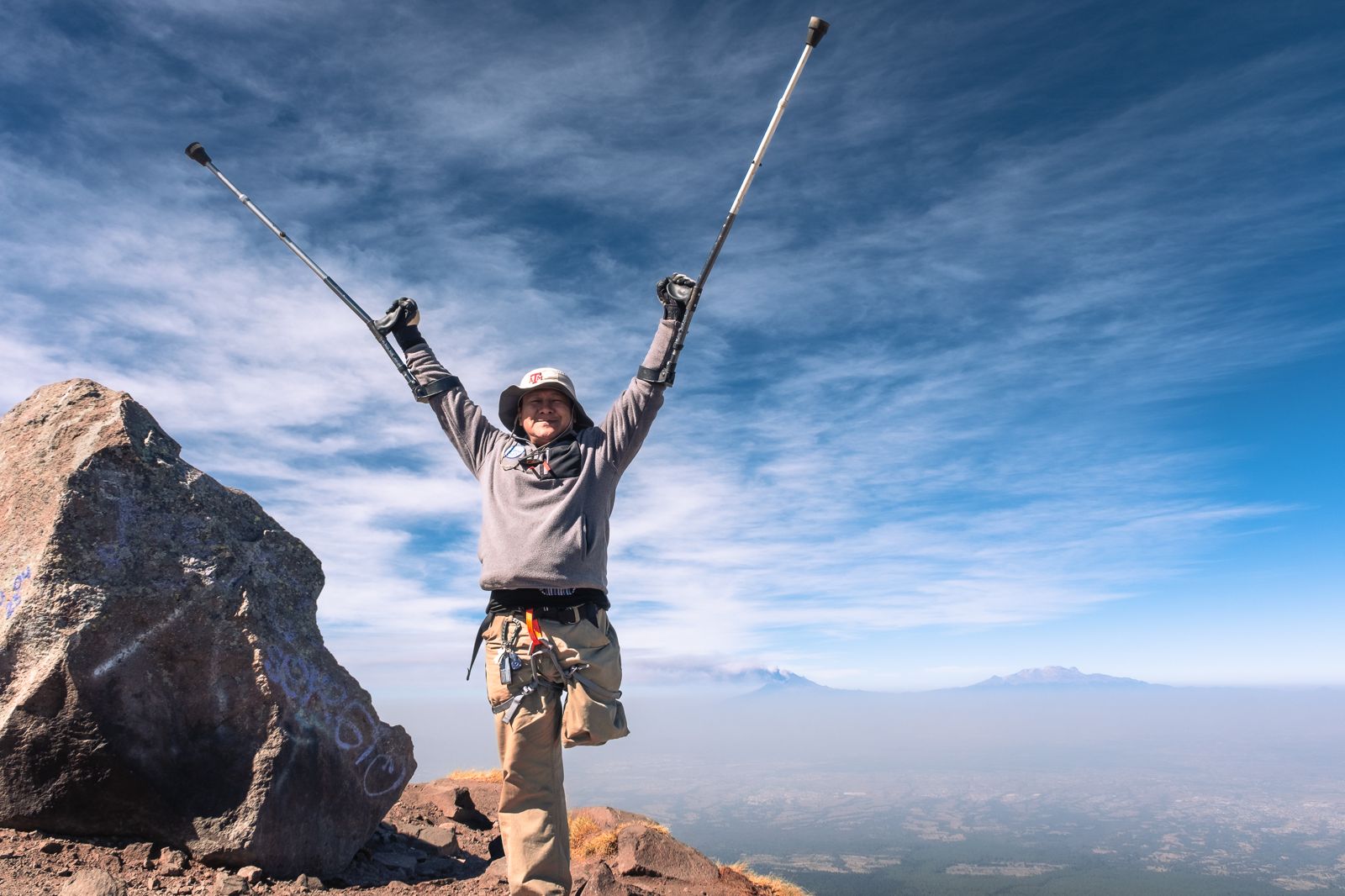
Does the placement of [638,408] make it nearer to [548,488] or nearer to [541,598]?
[548,488]

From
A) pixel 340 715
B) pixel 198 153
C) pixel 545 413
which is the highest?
pixel 198 153

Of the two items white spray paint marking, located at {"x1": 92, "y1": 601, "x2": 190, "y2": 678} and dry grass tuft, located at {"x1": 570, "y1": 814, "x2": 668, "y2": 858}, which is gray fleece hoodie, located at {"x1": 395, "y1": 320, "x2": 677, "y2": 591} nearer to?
white spray paint marking, located at {"x1": 92, "y1": 601, "x2": 190, "y2": 678}

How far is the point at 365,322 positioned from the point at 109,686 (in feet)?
13.6

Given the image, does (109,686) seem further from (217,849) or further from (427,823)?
(427,823)

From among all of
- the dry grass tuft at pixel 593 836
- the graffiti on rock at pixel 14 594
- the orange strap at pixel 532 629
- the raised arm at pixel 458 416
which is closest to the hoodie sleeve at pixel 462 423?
the raised arm at pixel 458 416

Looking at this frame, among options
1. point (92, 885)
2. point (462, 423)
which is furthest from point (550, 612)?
point (92, 885)

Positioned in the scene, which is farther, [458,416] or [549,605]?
[458,416]

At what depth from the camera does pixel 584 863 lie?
9000 mm

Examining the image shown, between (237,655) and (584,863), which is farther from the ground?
(237,655)

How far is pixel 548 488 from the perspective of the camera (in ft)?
19.6

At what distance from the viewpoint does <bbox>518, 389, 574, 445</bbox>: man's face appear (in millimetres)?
6387

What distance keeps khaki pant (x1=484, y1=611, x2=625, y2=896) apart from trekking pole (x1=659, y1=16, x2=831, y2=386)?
7.24ft

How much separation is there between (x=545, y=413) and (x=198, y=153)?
5.78 metres

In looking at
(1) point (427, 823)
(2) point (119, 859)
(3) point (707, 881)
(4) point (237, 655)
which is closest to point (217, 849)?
(2) point (119, 859)
